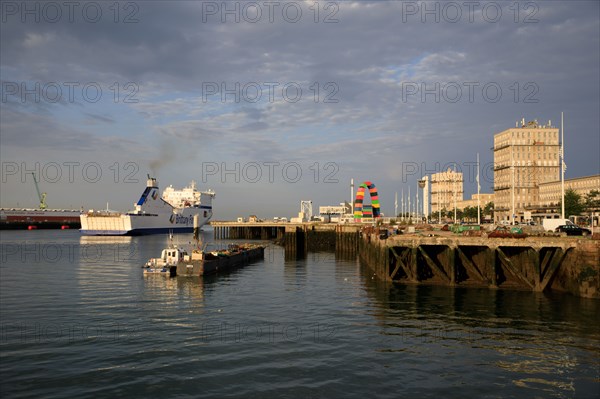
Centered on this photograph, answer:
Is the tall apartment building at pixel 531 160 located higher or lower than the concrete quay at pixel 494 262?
higher

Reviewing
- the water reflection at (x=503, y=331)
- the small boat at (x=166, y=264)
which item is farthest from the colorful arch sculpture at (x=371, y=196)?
the water reflection at (x=503, y=331)

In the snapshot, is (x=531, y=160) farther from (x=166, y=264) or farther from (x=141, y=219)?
(x=166, y=264)

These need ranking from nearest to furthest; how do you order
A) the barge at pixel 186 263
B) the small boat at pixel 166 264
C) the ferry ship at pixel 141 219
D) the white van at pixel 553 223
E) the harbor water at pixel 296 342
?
the harbor water at pixel 296 342 < the barge at pixel 186 263 < the small boat at pixel 166 264 < the white van at pixel 553 223 < the ferry ship at pixel 141 219

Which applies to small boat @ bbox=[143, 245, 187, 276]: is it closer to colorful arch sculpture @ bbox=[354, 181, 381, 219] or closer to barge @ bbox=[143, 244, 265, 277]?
barge @ bbox=[143, 244, 265, 277]

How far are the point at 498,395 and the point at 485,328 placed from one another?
35.9ft

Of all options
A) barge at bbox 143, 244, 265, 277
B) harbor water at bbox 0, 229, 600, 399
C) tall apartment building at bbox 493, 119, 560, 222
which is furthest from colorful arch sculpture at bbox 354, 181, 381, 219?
harbor water at bbox 0, 229, 600, 399

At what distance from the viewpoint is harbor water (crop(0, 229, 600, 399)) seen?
792 inches

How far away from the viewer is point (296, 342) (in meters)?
26.7

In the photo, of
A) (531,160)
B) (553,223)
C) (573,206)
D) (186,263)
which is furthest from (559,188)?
(186,263)

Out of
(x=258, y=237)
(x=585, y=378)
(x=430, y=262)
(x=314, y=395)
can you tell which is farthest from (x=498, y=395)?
(x=258, y=237)

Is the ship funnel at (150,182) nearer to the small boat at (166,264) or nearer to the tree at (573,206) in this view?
the small boat at (166,264)

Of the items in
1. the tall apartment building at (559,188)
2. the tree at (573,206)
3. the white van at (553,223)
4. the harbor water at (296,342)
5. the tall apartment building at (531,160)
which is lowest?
the harbor water at (296,342)

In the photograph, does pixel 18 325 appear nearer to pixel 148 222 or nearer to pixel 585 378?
pixel 585 378

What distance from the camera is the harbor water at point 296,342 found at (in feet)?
66.0
